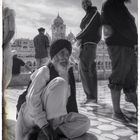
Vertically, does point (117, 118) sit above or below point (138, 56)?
below

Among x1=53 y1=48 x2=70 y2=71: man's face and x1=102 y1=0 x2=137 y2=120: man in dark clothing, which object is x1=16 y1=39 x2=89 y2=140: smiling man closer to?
x1=53 y1=48 x2=70 y2=71: man's face

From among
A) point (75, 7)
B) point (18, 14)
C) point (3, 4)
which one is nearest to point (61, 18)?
point (75, 7)

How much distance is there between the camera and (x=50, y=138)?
202 cm

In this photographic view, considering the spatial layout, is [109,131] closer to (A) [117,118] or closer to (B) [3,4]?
(A) [117,118]

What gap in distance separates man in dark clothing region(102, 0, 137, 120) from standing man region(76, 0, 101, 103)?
73 mm

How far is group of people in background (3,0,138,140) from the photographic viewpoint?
186 cm

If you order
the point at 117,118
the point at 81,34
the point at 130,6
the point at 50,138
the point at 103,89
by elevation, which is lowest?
the point at 50,138

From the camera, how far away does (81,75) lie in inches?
81.0

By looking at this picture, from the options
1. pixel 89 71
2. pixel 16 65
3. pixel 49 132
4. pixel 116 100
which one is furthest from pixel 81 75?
pixel 16 65

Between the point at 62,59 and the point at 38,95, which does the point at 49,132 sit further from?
the point at 62,59

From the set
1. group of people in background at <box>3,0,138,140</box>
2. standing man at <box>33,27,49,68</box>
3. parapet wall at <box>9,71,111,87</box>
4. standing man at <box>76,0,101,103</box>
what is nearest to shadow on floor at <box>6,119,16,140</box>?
group of people in background at <box>3,0,138,140</box>

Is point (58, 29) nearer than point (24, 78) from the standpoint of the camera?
Yes

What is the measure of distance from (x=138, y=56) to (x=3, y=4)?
3.74 ft

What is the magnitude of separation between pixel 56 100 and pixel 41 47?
0.42 m
